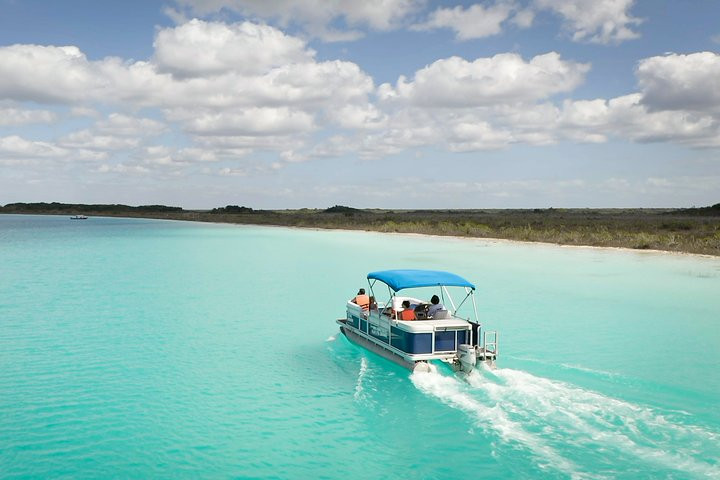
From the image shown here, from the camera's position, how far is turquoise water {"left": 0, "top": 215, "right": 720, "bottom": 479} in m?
10.5

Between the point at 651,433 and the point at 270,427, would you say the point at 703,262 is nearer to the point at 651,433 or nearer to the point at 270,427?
the point at 651,433

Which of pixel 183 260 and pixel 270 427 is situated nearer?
pixel 270 427

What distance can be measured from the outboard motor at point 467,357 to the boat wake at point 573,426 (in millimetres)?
305

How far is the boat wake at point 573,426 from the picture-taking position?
33.5 feet

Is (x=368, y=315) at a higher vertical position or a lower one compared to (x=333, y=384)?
higher

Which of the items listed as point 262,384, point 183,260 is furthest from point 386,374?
point 183,260

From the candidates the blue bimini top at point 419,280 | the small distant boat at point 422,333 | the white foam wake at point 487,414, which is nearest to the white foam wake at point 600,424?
the white foam wake at point 487,414

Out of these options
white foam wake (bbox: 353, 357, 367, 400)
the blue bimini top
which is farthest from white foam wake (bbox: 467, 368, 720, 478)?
the blue bimini top

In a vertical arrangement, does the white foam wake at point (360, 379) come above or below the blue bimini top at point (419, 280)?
below

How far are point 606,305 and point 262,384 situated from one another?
1816 cm

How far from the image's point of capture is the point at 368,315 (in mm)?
17641

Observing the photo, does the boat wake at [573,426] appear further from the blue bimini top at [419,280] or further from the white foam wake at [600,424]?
the blue bimini top at [419,280]

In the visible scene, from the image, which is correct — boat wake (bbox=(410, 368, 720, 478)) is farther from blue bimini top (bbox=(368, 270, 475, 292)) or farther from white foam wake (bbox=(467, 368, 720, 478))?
blue bimini top (bbox=(368, 270, 475, 292))

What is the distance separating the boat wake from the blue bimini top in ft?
8.56
